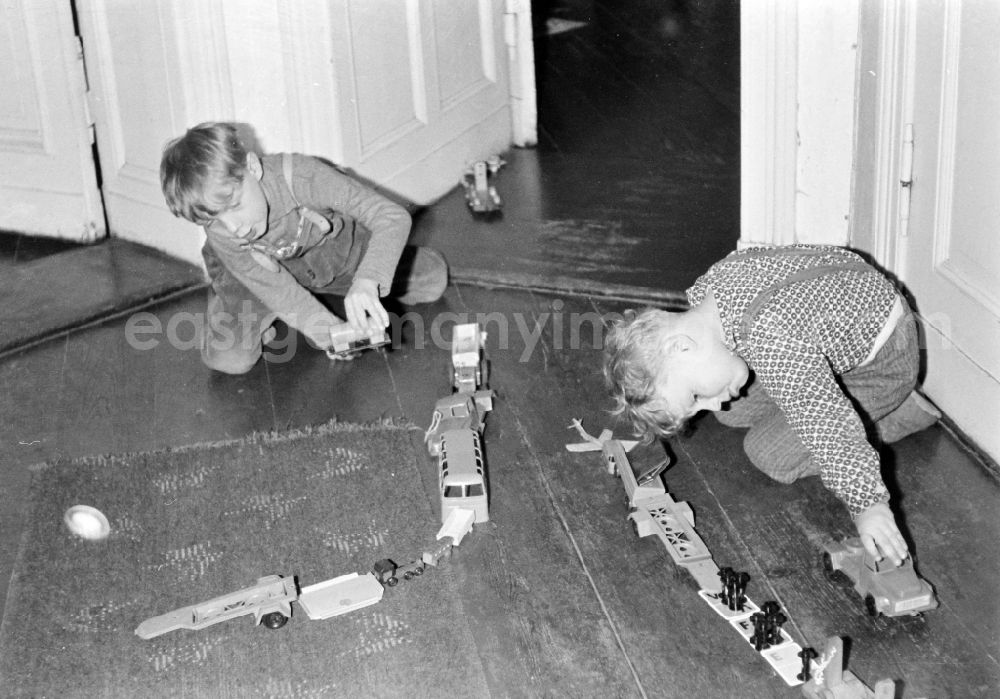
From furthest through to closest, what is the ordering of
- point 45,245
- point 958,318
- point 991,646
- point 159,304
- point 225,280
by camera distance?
point 45,245 < point 159,304 < point 225,280 < point 958,318 < point 991,646

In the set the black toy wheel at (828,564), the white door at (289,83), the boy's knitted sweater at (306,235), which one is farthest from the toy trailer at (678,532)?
the white door at (289,83)

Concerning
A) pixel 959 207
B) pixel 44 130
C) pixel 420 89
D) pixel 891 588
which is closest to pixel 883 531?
pixel 891 588

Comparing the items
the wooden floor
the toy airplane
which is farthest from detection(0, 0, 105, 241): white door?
the toy airplane

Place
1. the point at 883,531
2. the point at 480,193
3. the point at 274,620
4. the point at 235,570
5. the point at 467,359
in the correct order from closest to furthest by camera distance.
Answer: the point at 883,531 < the point at 274,620 < the point at 235,570 < the point at 467,359 < the point at 480,193

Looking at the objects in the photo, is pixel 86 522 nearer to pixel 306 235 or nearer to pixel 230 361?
pixel 230 361

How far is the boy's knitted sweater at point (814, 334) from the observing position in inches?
52.3

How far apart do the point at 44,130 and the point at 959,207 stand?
1853 millimetres

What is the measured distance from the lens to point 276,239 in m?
1.94

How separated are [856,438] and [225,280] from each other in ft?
3.97

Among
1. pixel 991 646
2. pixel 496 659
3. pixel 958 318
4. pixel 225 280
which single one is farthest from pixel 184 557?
pixel 958 318

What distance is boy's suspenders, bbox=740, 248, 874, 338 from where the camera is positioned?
1.43m

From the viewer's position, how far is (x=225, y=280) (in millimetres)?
2094

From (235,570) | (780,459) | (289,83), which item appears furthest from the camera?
(289,83)

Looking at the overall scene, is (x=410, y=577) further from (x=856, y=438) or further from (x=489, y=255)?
(x=489, y=255)
